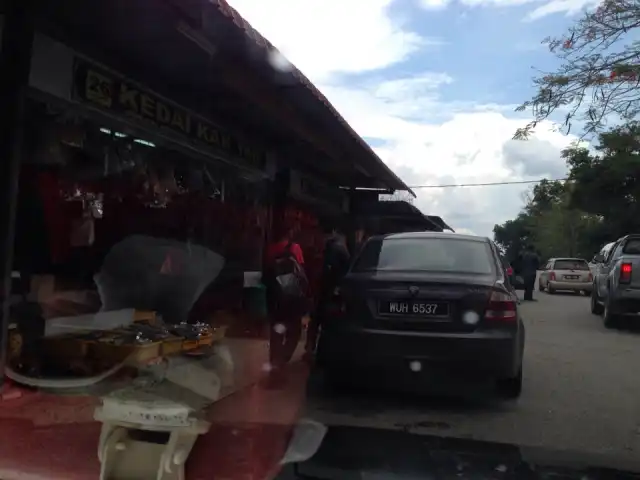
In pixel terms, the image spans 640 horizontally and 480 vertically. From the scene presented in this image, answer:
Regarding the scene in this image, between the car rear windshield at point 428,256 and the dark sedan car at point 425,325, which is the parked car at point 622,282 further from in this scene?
the dark sedan car at point 425,325

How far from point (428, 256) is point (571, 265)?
70.2 ft

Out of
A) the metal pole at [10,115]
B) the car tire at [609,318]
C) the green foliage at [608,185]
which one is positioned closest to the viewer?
the metal pole at [10,115]

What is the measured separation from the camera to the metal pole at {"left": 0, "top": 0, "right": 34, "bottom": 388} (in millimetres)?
4945

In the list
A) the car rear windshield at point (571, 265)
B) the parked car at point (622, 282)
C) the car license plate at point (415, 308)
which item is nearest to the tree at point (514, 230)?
the car rear windshield at point (571, 265)

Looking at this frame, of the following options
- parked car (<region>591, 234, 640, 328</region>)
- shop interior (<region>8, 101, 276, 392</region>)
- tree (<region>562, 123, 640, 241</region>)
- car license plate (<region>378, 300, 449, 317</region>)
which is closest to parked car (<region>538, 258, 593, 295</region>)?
tree (<region>562, 123, 640, 241</region>)

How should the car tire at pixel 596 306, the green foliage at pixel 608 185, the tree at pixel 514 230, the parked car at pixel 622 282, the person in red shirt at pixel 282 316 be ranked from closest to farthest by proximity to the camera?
the person in red shirt at pixel 282 316 → the parked car at pixel 622 282 → the car tire at pixel 596 306 → the green foliage at pixel 608 185 → the tree at pixel 514 230

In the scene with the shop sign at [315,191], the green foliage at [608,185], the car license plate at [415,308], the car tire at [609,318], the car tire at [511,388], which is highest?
the green foliage at [608,185]

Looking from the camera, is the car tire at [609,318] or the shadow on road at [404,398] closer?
the shadow on road at [404,398]

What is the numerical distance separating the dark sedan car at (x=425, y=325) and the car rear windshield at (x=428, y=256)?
0.23 feet

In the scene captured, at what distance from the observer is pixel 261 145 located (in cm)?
1003

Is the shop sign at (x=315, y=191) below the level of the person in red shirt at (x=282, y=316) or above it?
above

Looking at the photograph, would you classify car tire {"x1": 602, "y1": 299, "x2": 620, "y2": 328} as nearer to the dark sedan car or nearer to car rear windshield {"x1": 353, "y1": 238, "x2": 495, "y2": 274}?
car rear windshield {"x1": 353, "y1": 238, "x2": 495, "y2": 274}

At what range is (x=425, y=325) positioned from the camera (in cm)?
595

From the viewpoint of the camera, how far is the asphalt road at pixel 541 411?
17.5ft
